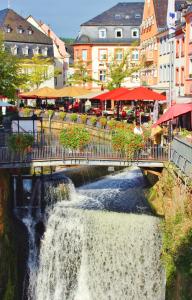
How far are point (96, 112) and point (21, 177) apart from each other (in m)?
21.4

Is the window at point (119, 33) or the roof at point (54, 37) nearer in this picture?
the window at point (119, 33)

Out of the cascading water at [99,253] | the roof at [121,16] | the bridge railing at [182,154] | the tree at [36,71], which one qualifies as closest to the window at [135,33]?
the roof at [121,16]

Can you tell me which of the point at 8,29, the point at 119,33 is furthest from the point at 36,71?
the point at 8,29

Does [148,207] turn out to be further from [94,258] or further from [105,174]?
[105,174]

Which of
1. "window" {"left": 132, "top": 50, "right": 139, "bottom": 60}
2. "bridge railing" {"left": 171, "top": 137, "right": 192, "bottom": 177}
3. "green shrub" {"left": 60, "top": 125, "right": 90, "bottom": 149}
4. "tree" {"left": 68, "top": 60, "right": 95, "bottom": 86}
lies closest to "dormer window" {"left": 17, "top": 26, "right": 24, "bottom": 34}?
"tree" {"left": 68, "top": 60, "right": 95, "bottom": 86}

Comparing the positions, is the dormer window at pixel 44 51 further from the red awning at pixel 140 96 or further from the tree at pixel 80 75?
the red awning at pixel 140 96

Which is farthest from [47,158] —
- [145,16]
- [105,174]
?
[145,16]

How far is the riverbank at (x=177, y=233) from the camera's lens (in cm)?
1694

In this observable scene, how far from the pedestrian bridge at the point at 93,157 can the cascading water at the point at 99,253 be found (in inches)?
99.9

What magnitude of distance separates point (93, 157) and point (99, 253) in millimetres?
4390

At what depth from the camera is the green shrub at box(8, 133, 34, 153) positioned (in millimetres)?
23031

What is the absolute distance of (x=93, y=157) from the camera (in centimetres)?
2348

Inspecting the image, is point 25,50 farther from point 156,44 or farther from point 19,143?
point 19,143

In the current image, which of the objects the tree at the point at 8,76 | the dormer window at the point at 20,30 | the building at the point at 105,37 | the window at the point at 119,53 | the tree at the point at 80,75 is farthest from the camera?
the dormer window at the point at 20,30
